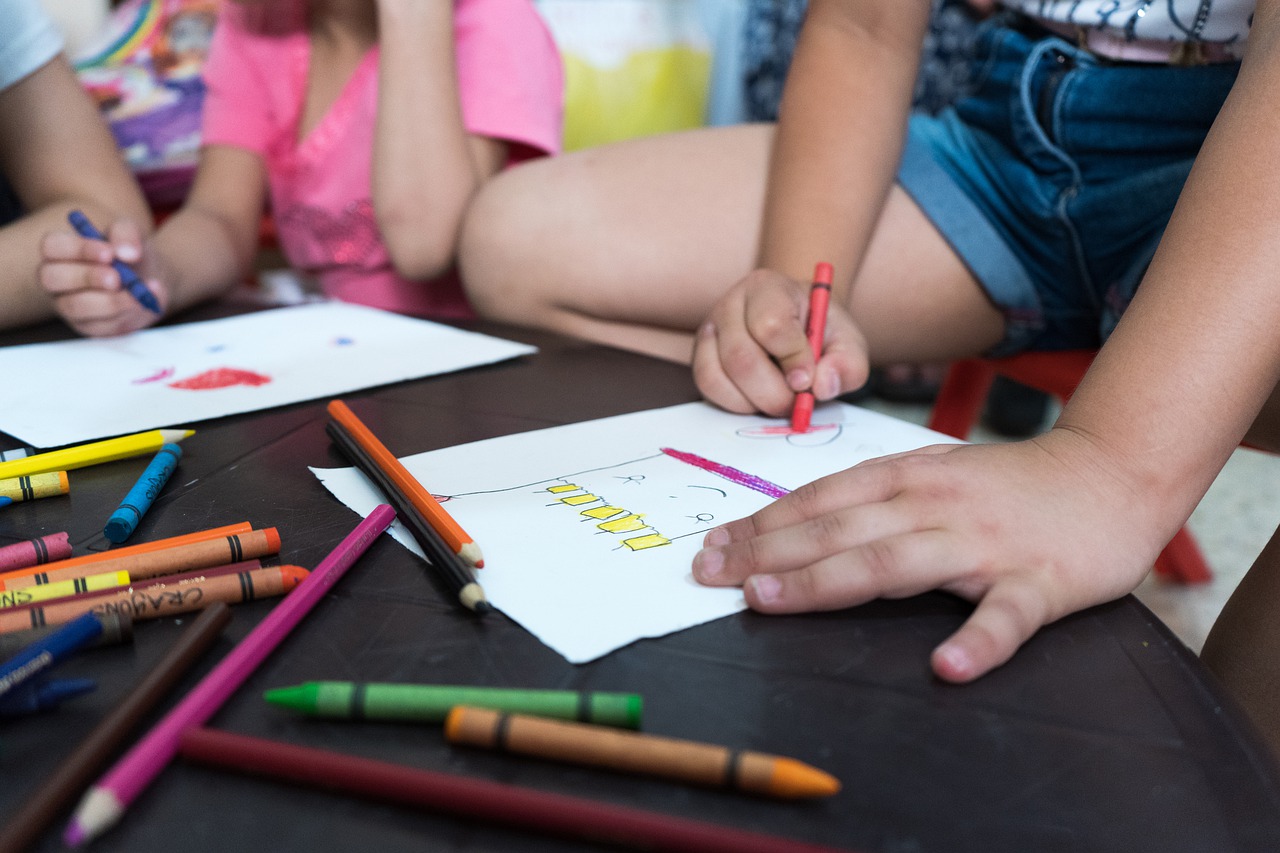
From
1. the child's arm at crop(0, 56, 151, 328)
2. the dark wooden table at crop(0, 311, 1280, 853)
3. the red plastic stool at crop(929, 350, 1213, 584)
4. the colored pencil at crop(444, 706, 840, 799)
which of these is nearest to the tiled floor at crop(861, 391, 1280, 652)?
the red plastic stool at crop(929, 350, 1213, 584)

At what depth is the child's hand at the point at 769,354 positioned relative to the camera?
492mm

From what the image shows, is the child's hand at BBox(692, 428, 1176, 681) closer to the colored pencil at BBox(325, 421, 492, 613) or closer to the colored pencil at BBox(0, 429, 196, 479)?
the colored pencil at BBox(325, 421, 492, 613)

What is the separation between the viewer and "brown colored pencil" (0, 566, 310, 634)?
10.6 inches

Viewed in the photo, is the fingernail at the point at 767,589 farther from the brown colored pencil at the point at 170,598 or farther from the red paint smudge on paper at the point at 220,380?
the red paint smudge on paper at the point at 220,380

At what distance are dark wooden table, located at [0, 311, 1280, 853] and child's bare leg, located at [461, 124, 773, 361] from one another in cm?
40

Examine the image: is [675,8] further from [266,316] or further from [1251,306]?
[1251,306]

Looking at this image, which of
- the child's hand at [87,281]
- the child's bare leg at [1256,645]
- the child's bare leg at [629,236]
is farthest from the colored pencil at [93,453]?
the child's bare leg at [1256,645]

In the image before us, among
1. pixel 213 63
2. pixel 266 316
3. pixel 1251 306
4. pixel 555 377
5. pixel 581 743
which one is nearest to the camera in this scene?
pixel 581 743

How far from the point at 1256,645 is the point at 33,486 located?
52 centimetres

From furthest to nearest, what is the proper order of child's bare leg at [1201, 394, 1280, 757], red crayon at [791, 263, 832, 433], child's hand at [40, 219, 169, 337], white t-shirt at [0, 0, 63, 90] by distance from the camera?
white t-shirt at [0, 0, 63, 90]
child's hand at [40, 219, 169, 337]
red crayon at [791, 263, 832, 433]
child's bare leg at [1201, 394, 1280, 757]

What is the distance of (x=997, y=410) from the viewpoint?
146 centimetres

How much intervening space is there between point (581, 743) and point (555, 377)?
0.38m

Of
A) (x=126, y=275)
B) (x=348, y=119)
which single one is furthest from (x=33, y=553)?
(x=348, y=119)

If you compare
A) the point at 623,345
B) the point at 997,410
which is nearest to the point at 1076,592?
the point at 623,345
